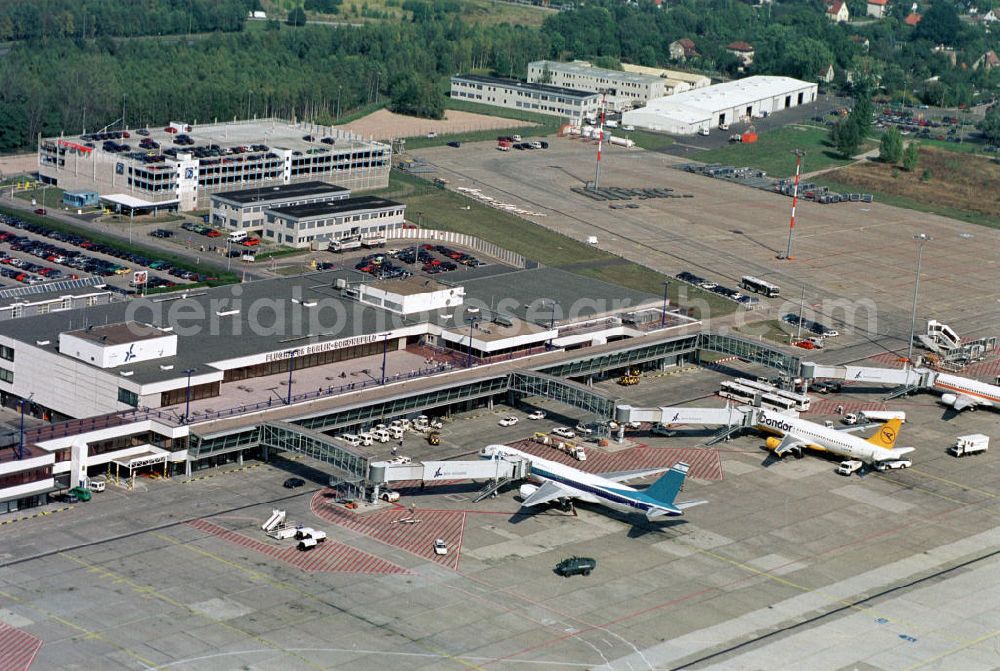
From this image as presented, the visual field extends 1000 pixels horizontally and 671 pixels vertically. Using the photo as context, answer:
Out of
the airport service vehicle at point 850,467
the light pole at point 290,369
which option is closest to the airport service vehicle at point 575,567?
the airport service vehicle at point 850,467

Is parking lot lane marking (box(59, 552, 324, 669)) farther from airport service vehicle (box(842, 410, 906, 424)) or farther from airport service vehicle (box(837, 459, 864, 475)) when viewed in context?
airport service vehicle (box(842, 410, 906, 424))

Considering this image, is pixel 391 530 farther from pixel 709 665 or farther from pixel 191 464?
pixel 709 665

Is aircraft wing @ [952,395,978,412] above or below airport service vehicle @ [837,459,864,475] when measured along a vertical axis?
above

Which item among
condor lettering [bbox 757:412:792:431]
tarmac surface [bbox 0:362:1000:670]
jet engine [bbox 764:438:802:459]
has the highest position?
condor lettering [bbox 757:412:792:431]

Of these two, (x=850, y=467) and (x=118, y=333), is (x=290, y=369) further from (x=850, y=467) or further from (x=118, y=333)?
(x=850, y=467)

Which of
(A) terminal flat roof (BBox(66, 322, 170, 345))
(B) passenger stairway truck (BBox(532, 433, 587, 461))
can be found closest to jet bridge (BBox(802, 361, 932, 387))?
(B) passenger stairway truck (BBox(532, 433, 587, 461))

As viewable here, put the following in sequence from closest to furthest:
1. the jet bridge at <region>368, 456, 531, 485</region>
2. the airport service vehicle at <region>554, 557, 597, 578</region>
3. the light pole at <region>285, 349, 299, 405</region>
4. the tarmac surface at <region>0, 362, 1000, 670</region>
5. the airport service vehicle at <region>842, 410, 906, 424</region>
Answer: the tarmac surface at <region>0, 362, 1000, 670</region>, the airport service vehicle at <region>554, 557, 597, 578</region>, the jet bridge at <region>368, 456, 531, 485</region>, the light pole at <region>285, 349, 299, 405</region>, the airport service vehicle at <region>842, 410, 906, 424</region>

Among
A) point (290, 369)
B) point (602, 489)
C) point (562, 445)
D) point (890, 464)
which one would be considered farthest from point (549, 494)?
point (890, 464)
